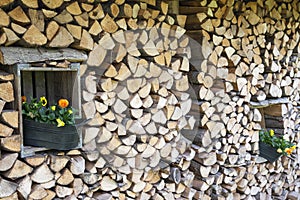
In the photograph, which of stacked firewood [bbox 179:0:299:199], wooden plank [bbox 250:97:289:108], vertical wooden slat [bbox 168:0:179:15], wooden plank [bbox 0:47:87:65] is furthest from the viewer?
wooden plank [bbox 250:97:289:108]

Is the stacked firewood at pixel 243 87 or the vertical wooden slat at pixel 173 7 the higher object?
the vertical wooden slat at pixel 173 7

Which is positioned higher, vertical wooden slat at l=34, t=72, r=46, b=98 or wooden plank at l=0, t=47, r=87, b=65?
wooden plank at l=0, t=47, r=87, b=65

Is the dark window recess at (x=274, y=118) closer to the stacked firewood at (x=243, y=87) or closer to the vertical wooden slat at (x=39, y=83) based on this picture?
the stacked firewood at (x=243, y=87)

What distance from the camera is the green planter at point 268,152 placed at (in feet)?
9.94

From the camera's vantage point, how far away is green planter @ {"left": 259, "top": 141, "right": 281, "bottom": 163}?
3029 millimetres

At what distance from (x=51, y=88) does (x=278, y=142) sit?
1886mm

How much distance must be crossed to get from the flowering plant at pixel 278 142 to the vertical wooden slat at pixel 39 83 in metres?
1.87

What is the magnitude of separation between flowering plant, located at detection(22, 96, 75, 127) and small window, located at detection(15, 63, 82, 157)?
38mm

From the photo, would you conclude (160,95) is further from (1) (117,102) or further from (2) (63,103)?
(2) (63,103)

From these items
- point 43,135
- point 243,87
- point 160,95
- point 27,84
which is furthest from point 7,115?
point 243,87

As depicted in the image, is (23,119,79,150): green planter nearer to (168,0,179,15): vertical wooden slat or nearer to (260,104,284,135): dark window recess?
(168,0,179,15): vertical wooden slat

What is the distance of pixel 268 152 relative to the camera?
3.03 meters

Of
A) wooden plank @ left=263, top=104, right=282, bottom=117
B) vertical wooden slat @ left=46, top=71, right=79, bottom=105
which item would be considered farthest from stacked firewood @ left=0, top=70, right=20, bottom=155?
wooden plank @ left=263, top=104, right=282, bottom=117

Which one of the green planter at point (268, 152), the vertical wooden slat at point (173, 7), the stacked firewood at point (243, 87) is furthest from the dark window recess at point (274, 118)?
the vertical wooden slat at point (173, 7)
